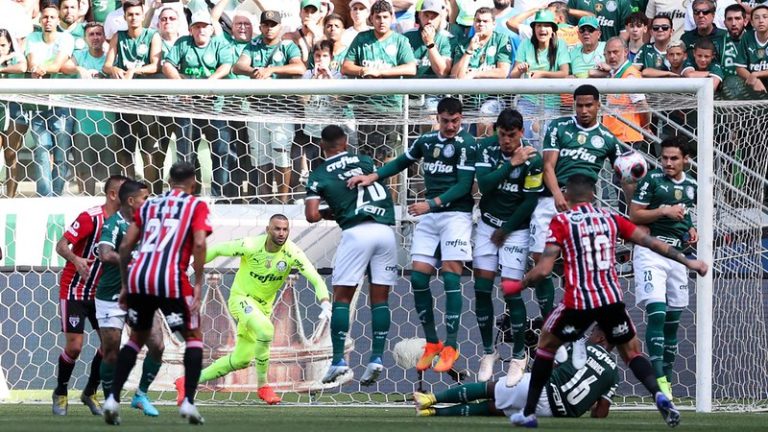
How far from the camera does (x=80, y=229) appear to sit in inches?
428

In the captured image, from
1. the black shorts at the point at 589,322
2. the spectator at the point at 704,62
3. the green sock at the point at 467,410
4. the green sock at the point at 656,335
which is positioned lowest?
the green sock at the point at 467,410

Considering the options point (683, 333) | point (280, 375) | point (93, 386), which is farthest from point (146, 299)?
point (683, 333)

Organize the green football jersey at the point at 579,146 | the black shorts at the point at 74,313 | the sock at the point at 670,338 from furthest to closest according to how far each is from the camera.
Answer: the sock at the point at 670,338, the green football jersey at the point at 579,146, the black shorts at the point at 74,313

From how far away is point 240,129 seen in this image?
13.8 meters

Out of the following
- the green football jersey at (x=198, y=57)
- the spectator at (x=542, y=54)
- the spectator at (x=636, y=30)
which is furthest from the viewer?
the spectator at (x=636, y=30)

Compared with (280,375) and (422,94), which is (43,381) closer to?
(280,375)

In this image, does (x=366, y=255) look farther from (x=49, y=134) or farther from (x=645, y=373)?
(x=49, y=134)

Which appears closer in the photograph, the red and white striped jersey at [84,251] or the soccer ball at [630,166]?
the red and white striped jersey at [84,251]

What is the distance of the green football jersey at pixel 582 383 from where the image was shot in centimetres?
1019

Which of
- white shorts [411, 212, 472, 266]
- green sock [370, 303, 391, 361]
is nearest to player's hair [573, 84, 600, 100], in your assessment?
white shorts [411, 212, 472, 266]

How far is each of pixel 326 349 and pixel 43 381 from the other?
9.60ft

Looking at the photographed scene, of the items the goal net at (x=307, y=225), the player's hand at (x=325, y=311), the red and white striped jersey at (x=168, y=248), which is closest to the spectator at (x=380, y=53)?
the goal net at (x=307, y=225)

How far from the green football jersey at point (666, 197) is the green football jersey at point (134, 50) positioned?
6.17 meters

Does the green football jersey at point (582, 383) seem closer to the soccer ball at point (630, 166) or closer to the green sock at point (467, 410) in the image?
the green sock at point (467, 410)
